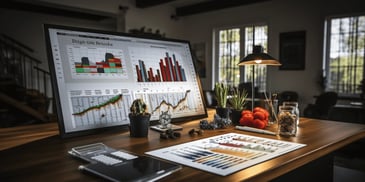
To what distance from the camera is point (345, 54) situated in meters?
4.87

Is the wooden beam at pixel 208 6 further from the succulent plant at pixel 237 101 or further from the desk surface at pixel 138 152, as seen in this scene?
the desk surface at pixel 138 152

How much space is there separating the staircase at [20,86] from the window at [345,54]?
16.3 ft

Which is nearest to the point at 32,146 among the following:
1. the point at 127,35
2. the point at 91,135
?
the point at 91,135

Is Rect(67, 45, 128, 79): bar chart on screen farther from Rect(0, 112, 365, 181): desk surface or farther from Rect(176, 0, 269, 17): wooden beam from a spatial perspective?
Rect(176, 0, 269, 17): wooden beam

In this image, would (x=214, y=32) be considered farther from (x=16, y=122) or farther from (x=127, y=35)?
(x=127, y=35)

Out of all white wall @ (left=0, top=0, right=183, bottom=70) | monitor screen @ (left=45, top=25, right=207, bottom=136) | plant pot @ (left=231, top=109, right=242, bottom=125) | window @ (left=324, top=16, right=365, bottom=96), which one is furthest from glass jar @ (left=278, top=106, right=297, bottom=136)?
white wall @ (left=0, top=0, right=183, bottom=70)

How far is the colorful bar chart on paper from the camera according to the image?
1.35 metres

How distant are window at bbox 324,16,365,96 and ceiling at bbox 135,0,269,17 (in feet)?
4.77

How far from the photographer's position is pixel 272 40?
5.66 metres

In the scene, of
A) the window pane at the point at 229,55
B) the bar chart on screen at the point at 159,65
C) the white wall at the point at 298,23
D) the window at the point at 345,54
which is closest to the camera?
the bar chart on screen at the point at 159,65

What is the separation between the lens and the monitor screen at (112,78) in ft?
3.59

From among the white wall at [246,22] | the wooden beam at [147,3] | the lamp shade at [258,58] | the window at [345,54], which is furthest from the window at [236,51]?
the lamp shade at [258,58]

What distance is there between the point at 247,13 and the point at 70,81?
18.0ft

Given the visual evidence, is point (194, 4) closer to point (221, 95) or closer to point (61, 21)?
point (61, 21)
